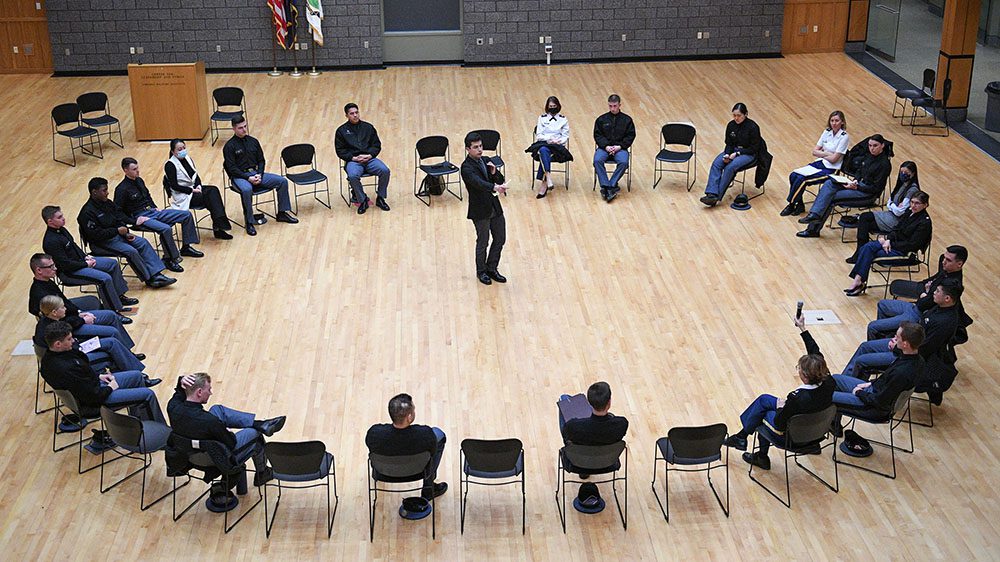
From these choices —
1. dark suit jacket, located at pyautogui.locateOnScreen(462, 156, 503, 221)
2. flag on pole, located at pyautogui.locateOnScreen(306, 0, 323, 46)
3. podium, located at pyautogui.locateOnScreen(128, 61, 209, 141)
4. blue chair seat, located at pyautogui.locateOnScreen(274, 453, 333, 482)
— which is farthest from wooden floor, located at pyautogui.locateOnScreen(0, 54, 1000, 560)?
flag on pole, located at pyautogui.locateOnScreen(306, 0, 323, 46)

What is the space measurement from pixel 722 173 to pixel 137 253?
680 cm

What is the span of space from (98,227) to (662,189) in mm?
6721

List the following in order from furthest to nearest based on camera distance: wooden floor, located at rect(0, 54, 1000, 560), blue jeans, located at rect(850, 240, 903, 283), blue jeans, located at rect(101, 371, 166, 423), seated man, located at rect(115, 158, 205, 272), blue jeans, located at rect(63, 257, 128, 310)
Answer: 1. seated man, located at rect(115, 158, 205, 272)
2. blue jeans, located at rect(850, 240, 903, 283)
3. blue jeans, located at rect(63, 257, 128, 310)
4. blue jeans, located at rect(101, 371, 166, 423)
5. wooden floor, located at rect(0, 54, 1000, 560)

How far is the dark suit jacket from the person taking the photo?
10.9 m

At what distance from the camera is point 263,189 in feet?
41.7

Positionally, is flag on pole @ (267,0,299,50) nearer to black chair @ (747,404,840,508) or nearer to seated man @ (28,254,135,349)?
seated man @ (28,254,135,349)

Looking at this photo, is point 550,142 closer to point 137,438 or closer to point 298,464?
point 298,464

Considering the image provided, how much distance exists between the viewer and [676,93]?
1764 cm

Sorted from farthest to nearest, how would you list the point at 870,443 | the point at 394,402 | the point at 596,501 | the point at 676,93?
1. the point at 676,93
2. the point at 870,443
3. the point at 596,501
4. the point at 394,402

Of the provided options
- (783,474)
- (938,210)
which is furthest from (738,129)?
(783,474)

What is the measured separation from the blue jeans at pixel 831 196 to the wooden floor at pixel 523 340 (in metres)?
0.34

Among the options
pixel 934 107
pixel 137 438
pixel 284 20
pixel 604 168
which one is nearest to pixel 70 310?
pixel 137 438

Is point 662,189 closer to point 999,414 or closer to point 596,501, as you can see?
point 999,414

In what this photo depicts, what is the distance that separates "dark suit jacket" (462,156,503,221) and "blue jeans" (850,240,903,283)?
12.1ft
